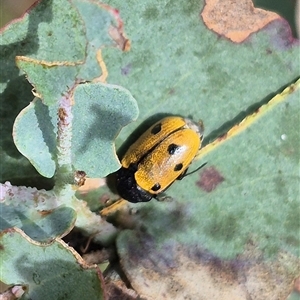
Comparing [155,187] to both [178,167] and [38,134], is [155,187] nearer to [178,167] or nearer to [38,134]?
[178,167]

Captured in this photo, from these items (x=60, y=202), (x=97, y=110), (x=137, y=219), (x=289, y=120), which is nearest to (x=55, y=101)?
(x=97, y=110)

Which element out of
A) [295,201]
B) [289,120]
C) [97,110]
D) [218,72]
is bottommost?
[295,201]

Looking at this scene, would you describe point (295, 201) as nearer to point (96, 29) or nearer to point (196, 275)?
point (196, 275)

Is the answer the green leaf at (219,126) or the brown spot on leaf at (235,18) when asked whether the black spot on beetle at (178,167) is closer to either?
the green leaf at (219,126)

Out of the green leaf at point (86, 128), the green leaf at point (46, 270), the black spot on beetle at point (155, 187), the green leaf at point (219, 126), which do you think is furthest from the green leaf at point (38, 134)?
the black spot on beetle at point (155, 187)

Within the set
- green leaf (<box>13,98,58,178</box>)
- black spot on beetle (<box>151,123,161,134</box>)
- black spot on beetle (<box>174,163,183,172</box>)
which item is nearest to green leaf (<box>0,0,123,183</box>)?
green leaf (<box>13,98,58,178</box>)

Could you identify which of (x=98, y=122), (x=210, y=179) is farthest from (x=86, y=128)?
(x=210, y=179)

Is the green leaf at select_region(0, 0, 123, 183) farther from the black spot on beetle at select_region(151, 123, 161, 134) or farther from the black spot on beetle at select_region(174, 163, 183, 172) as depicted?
the black spot on beetle at select_region(174, 163, 183, 172)
